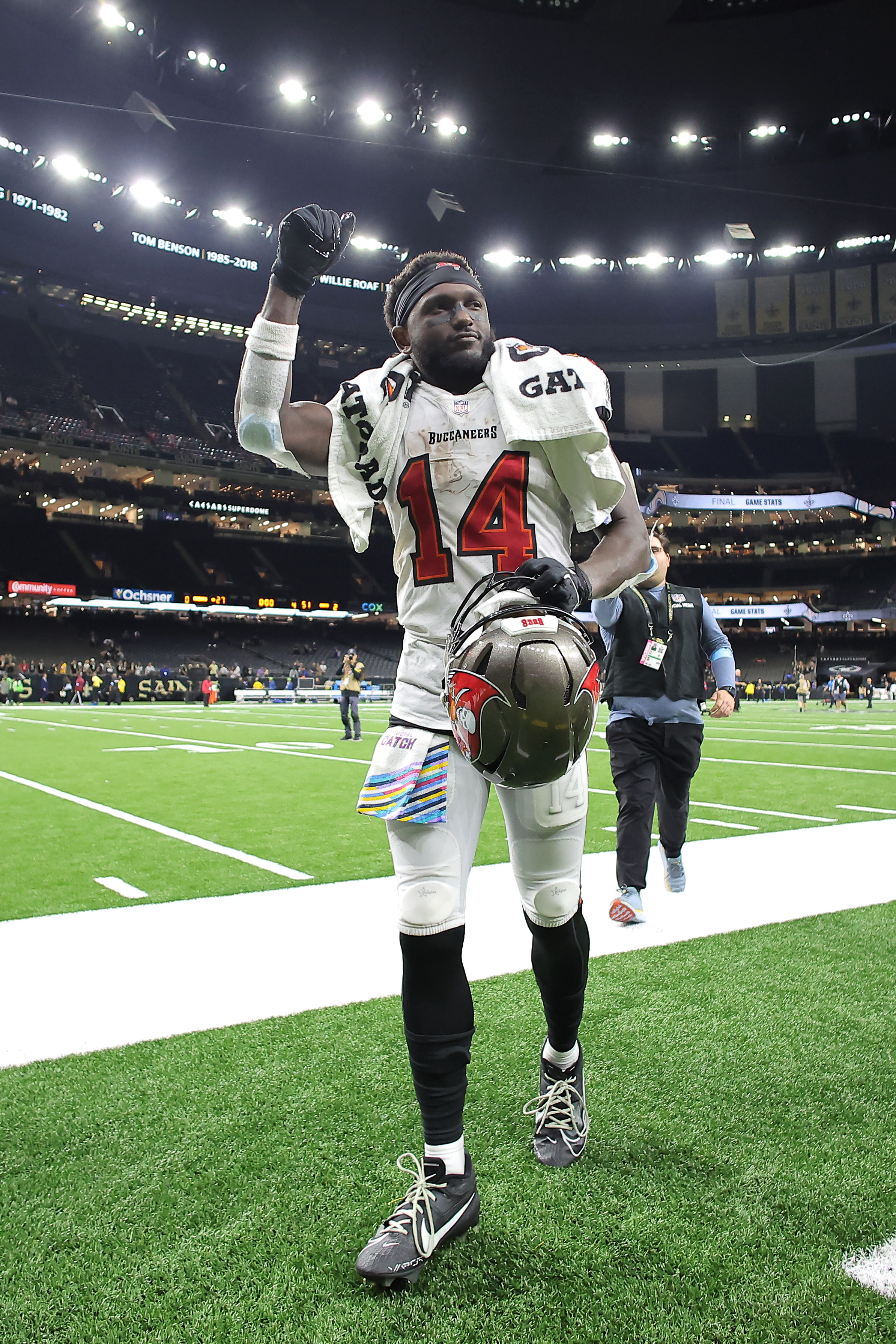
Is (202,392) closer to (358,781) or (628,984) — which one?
(358,781)

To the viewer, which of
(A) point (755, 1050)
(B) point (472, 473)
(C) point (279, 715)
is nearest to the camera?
(B) point (472, 473)

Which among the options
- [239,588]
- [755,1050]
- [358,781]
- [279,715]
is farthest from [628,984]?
[239,588]

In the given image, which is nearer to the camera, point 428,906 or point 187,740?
point 428,906

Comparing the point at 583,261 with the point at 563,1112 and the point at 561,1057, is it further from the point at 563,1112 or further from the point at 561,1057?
the point at 563,1112

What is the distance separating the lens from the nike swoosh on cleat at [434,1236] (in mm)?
1591

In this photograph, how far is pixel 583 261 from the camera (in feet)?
154

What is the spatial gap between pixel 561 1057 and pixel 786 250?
171ft

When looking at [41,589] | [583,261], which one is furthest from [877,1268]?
[583,261]

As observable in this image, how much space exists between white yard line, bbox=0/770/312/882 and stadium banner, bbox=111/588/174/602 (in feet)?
119

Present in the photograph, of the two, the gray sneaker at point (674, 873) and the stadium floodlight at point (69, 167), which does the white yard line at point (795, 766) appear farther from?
the stadium floodlight at point (69, 167)

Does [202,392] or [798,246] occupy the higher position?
[798,246]

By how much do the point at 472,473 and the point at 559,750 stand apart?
0.71m

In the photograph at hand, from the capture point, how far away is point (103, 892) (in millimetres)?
4520

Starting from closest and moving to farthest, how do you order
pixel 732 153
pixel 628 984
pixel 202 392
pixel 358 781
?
pixel 628 984 < pixel 358 781 < pixel 732 153 < pixel 202 392
